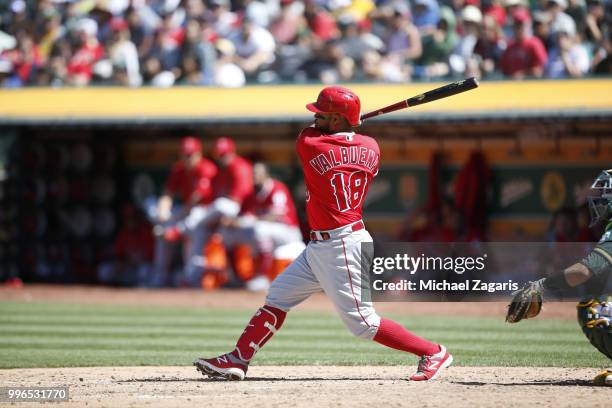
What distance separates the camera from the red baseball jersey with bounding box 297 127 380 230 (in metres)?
6.41

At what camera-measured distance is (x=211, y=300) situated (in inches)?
509

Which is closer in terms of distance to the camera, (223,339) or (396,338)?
(396,338)

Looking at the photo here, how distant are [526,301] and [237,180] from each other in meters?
8.46

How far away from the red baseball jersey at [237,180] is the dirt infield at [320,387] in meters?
6.85

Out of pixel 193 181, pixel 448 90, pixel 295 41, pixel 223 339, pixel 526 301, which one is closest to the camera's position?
pixel 526 301

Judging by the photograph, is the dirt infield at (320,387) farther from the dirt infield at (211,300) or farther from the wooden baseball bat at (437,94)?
the dirt infield at (211,300)

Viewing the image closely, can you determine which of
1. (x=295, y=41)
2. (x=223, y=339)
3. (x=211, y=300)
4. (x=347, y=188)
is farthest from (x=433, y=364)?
(x=295, y=41)

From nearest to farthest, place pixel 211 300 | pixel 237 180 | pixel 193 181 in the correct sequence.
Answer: pixel 211 300 → pixel 237 180 → pixel 193 181

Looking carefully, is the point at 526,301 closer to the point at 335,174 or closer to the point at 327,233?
the point at 327,233

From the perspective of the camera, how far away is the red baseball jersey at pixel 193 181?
14656mm

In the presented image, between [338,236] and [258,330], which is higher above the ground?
[338,236]

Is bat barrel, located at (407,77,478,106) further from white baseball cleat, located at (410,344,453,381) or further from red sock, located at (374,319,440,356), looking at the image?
white baseball cleat, located at (410,344,453,381)

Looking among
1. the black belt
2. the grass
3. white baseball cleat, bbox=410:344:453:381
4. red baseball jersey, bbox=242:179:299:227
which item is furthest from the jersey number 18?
red baseball jersey, bbox=242:179:299:227

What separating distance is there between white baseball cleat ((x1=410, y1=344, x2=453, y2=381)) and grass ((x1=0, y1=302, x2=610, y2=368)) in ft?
4.00
